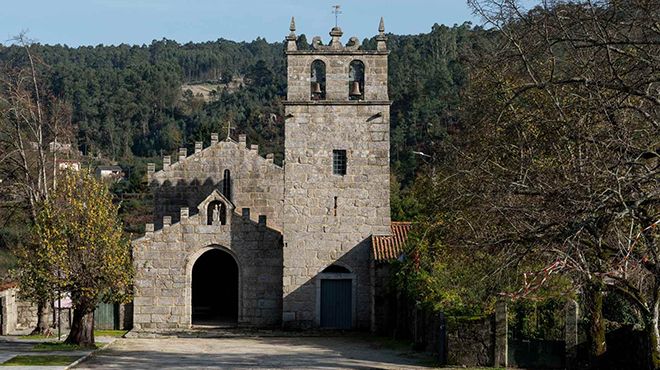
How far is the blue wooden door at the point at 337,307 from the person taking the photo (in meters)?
36.0

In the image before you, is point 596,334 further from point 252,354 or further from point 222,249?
point 222,249

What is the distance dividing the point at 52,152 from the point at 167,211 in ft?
21.4

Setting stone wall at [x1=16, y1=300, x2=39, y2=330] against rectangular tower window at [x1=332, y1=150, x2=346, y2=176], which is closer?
rectangular tower window at [x1=332, y1=150, x2=346, y2=176]

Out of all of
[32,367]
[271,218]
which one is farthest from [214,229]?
[32,367]

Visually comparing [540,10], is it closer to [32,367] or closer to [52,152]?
[32,367]

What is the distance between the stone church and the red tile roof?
0.08 meters

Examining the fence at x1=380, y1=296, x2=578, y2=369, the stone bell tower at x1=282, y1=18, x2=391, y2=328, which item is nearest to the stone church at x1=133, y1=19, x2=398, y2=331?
the stone bell tower at x1=282, y1=18, x2=391, y2=328

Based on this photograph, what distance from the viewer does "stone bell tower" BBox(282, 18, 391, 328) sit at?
1411 inches

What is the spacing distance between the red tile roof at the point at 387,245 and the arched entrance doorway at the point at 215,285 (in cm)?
922

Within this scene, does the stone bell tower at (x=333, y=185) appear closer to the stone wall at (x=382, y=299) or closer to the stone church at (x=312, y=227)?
the stone church at (x=312, y=227)

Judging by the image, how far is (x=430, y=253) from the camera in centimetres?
3044

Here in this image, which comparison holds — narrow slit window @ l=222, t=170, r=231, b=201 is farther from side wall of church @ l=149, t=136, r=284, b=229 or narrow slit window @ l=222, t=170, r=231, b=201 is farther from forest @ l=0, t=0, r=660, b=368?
forest @ l=0, t=0, r=660, b=368

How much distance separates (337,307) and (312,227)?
2877 mm

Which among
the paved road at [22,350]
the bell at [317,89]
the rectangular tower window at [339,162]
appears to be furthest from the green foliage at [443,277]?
the paved road at [22,350]
